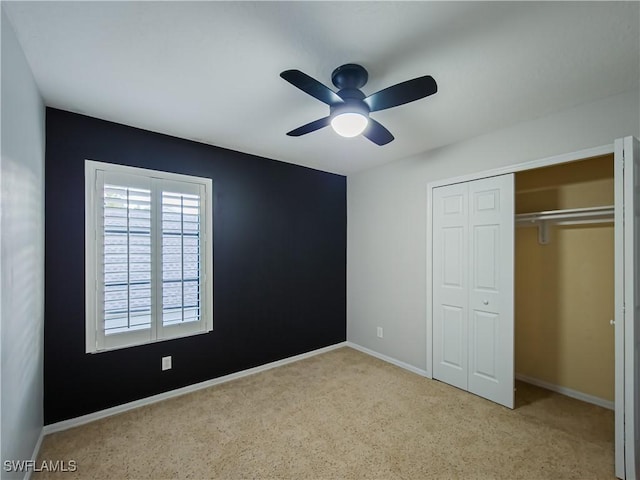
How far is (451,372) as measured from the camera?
3027mm

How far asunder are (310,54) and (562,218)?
108 inches

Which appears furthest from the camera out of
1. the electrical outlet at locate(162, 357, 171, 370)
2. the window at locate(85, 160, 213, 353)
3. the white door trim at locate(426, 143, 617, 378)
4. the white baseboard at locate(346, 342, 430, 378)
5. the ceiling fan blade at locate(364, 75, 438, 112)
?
the white baseboard at locate(346, 342, 430, 378)

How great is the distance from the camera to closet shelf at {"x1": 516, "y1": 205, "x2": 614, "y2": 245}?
258cm

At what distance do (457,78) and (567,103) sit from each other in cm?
104

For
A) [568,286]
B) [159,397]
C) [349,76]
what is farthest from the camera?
[568,286]

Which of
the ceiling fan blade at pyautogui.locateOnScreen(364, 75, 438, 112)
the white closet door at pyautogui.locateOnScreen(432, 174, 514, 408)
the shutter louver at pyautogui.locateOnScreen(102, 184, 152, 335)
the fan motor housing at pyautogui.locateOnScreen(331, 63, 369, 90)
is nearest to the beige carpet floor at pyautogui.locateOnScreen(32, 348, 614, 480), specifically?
the white closet door at pyautogui.locateOnScreen(432, 174, 514, 408)

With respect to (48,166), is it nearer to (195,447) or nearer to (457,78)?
(195,447)

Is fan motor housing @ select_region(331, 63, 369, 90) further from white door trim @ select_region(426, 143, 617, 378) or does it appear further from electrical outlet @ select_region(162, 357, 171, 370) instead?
electrical outlet @ select_region(162, 357, 171, 370)

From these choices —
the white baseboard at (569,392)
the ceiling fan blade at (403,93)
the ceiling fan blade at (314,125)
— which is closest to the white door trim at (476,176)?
the white baseboard at (569,392)

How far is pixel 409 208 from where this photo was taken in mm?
3492

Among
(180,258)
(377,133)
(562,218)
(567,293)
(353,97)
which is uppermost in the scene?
(353,97)

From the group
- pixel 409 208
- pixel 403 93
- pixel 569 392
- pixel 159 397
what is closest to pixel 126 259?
pixel 159 397

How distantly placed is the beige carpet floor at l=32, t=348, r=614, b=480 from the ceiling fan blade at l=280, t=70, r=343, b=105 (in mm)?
2290

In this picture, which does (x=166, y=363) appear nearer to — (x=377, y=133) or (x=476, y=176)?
(x=377, y=133)
